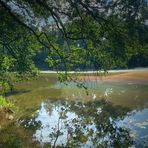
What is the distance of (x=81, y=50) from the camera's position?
14.3m

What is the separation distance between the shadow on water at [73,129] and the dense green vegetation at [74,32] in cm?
356

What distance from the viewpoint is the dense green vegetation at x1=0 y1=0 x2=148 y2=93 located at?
12289mm

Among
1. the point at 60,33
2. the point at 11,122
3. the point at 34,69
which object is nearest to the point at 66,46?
the point at 60,33

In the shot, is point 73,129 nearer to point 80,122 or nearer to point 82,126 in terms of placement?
point 82,126

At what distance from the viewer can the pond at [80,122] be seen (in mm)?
17062

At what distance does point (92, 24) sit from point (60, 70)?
2.77 metres

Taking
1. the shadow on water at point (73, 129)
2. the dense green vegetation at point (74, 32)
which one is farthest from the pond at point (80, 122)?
the dense green vegetation at point (74, 32)

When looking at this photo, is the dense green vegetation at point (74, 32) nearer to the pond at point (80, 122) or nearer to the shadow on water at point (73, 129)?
the pond at point (80, 122)

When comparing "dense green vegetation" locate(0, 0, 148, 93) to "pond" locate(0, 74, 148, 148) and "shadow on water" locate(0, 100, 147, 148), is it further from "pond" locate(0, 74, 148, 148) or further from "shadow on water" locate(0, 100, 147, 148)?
"shadow on water" locate(0, 100, 147, 148)

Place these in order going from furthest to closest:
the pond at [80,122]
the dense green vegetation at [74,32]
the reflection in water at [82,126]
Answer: the pond at [80,122], the reflection in water at [82,126], the dense green vegetation at [74,32]

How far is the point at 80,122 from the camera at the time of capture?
2197 cm

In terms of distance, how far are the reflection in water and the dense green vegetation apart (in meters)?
3.65

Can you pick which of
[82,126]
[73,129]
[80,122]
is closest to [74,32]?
[73,129]

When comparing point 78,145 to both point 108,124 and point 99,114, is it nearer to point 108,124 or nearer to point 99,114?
point 108,124
